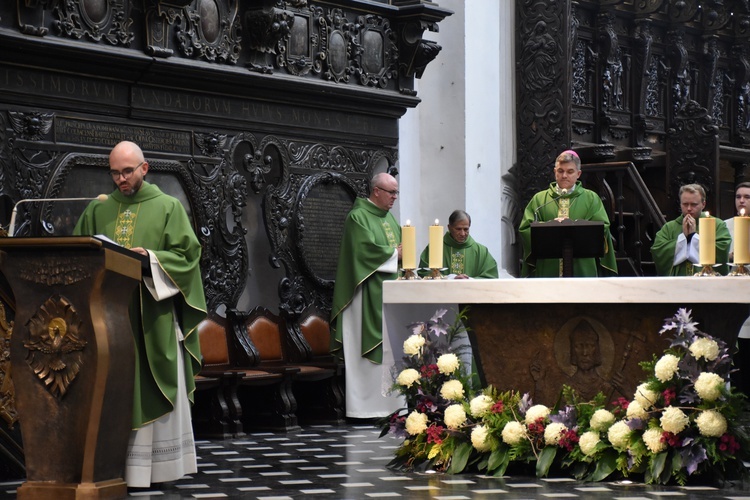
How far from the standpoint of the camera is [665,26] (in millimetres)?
16734

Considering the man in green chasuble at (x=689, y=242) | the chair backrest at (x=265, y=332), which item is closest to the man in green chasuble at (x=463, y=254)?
the chair backrest at (x=265, y=332)

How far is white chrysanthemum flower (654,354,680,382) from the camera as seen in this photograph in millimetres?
7223

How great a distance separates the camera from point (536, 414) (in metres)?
7.66

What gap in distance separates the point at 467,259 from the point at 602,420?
4.12 metres

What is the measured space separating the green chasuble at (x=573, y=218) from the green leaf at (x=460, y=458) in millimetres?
2570

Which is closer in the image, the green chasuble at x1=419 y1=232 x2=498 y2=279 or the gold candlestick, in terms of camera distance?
the gold candlestick

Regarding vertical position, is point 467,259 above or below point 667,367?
above

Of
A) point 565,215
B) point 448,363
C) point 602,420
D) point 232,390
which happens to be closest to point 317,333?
point 232,390

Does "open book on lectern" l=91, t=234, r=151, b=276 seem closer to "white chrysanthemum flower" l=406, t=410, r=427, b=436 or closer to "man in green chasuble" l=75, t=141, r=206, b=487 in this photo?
"man in green chasuble" l=75, t=141, r=206, b=487

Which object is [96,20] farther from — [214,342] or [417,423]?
[417,423]

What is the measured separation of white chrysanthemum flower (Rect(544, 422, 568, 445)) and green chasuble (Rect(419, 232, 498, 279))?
3.94m

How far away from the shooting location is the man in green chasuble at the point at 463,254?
11.4m

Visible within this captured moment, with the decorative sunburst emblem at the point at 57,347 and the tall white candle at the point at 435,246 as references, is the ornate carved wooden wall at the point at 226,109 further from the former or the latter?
the tall white candle at the point at 435,246

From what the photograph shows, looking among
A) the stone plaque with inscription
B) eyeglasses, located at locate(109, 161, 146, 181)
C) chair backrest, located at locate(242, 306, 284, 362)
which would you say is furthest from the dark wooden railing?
eyeglasses, located at locate(109, 161, 146, 181)
